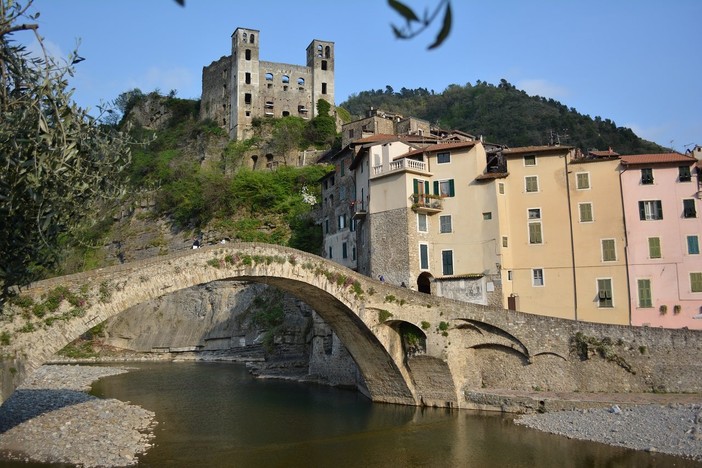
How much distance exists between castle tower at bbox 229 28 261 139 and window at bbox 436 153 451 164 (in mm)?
35186

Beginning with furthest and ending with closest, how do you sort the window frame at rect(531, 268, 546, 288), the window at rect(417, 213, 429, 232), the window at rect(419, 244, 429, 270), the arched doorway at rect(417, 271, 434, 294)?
the arched doorway at rect(417, 271, 434, 294) → the window at rect(417, 213, 429, 232) → the window at rect(419, 244, 429, 270) → the window frame at rect(531, 268, 546, 288)

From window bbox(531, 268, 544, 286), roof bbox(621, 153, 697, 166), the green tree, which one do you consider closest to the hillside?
roof bbox(621, 153, 697, 166)

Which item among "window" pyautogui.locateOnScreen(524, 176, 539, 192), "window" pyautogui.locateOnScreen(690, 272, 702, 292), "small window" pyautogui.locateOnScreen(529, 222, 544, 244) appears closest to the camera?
"window" pyautogui.locateOnScreen(690, 272, 702, 292)

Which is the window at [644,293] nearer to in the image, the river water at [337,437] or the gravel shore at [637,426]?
the gravel shore at [637,426]

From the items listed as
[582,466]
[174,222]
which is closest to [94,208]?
[582,466]

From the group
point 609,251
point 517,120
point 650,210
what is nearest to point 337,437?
point 609,251

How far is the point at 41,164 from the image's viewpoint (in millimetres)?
9820

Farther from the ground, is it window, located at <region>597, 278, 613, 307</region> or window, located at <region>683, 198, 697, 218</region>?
window, located at <region>683, 198, 697, 218</region>

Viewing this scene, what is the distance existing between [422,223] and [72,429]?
60.9ft

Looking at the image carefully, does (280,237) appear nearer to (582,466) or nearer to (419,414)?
(419,414)

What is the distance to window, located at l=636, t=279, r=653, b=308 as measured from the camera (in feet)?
95.3

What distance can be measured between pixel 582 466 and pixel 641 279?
13.9 m

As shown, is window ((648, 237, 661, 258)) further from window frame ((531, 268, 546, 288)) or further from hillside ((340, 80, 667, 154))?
hillside ((340, 80, 667, 154))

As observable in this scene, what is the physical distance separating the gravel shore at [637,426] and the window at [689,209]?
35.0 ft
